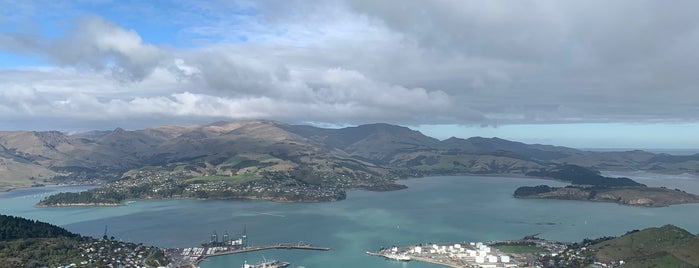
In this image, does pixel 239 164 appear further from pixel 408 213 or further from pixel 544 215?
pixel 544 215

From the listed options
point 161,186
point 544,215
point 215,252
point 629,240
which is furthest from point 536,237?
point 161,186

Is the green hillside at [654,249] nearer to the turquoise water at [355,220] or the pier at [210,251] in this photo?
the turquoise water at [355,220]

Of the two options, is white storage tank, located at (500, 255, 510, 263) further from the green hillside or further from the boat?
the boat

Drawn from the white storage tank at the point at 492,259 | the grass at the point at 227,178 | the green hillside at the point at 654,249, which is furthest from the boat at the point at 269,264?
the grass at the point at 227,178

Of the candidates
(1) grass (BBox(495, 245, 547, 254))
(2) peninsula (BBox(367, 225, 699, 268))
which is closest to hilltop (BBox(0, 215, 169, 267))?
(2) peninsula (BBox(367, 225, 699, 268))

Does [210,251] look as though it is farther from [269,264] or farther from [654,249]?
[654,249]

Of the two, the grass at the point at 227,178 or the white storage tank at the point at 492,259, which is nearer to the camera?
the white storage tank at the point at 492,259
